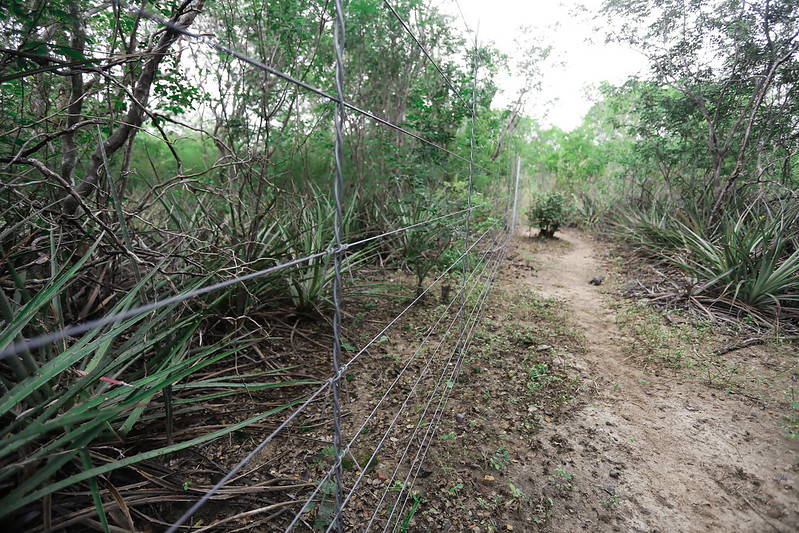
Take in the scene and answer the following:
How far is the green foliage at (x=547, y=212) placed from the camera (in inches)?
249

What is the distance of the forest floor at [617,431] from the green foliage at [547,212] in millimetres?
3581

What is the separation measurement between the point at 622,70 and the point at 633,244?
2820mm

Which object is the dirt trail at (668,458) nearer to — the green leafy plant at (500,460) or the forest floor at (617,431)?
the forest floor at (617,431)

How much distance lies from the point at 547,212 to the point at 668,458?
5277 mm

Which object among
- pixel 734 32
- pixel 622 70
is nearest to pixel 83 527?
pixel 734 32

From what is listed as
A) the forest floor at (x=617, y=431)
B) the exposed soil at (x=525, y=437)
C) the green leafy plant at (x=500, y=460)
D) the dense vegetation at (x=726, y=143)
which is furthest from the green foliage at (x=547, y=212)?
the green leafy plant at (x=500, y=460)

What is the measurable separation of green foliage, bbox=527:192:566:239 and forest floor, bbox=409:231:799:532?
11.8 feet

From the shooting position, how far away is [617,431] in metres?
1.79

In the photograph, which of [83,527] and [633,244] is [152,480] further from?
[633,244]

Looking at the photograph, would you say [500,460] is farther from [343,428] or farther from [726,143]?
[726,143]

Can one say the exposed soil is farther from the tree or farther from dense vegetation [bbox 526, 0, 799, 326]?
the tree

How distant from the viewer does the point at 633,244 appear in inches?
208

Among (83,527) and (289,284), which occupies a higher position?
(289,284)

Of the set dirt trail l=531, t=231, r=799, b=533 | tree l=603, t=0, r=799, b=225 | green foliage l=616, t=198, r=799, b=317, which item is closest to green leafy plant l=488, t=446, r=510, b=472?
dirt trail l=531, t=231, r=799, b=533
